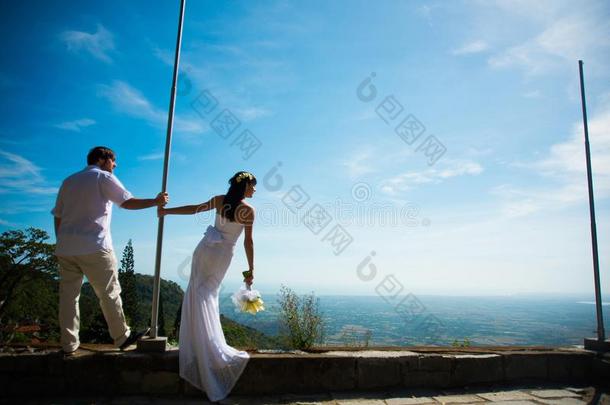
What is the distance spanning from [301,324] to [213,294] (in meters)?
1.55

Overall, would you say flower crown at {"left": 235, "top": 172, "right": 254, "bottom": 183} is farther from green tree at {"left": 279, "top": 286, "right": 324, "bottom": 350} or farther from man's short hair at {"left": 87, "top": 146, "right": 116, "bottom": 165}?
green tree at {"left": 279, "top": 286, "right": 324, "bottom": 350}

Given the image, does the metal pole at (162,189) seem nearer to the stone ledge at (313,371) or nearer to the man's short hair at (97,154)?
the stone ledge at (313,371)

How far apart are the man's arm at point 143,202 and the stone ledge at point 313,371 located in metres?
1.34

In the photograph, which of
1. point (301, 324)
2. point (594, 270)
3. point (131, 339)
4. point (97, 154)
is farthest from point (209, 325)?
point (594, 270)

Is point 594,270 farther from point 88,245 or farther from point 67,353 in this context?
point 67,353

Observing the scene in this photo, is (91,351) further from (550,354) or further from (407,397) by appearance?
(550,354)

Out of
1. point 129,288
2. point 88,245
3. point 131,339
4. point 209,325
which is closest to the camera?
point 88,245

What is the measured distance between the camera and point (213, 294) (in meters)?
3.31

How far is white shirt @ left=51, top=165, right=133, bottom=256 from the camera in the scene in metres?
2.99

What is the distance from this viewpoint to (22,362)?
2.97 meters

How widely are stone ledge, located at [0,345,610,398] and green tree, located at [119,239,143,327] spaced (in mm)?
23342

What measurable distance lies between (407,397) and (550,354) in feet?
6.57

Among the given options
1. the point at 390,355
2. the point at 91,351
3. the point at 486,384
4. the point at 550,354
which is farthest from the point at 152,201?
the point at 550,354

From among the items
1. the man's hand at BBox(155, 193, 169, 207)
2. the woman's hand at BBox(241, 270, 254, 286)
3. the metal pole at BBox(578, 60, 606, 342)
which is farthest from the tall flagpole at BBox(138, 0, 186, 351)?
the metal pole at BBox(578, 60, 606, 342)
